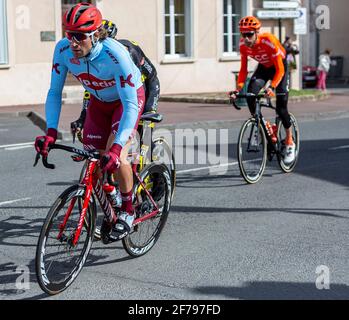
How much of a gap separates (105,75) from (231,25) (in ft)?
73.3

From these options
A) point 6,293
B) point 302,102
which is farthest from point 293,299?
point 302,102

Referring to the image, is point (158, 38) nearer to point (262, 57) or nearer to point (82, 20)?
point (262, 57)

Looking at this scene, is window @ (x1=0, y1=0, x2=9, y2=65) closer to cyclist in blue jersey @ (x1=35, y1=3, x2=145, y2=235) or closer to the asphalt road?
the asphalt road

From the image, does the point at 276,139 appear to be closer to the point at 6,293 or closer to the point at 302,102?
the point at 6,293

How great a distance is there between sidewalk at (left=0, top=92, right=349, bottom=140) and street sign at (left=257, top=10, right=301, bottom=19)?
13.7 feet

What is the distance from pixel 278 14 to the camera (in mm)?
27391

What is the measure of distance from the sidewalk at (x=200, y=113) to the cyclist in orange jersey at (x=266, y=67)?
591 centimetres

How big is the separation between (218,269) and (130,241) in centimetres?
76

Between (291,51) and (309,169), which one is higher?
(291,51)

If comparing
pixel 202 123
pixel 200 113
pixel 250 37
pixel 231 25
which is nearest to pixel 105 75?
pixel 250 37

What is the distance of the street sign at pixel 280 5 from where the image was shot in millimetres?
27406

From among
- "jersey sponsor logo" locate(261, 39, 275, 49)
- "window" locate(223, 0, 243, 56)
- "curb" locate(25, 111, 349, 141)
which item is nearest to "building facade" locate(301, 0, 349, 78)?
"window" locate(223, 0, 243, 56)

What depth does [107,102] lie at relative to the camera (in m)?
6.36

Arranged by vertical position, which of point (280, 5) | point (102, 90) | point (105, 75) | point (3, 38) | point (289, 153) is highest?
point (280, 5)
